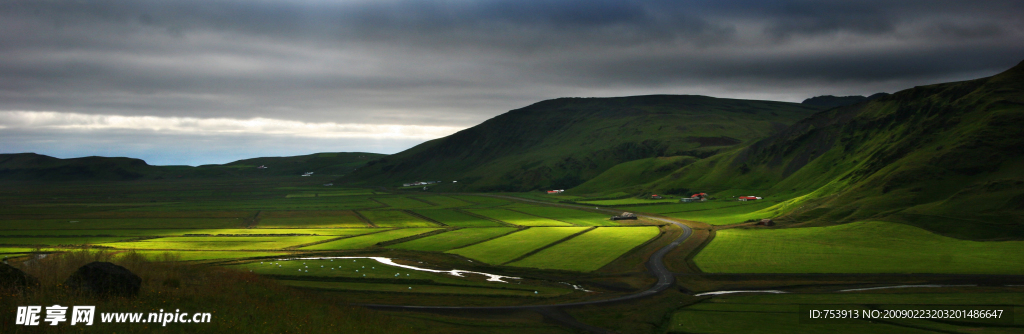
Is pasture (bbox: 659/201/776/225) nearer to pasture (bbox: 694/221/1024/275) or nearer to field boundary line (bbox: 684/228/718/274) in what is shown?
field boundary line (bbox: 684/228/718/274)

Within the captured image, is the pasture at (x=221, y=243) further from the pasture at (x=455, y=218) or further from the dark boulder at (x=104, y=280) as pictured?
the dark boulder at (x=104, y=280)

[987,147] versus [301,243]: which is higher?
[987,147]

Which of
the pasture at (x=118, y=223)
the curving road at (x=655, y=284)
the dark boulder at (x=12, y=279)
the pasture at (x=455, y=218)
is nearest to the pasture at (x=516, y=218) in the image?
the pasture at (x=455, y=218)

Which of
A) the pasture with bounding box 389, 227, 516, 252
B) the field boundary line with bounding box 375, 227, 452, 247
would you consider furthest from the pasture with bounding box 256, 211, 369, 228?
the pasture with bounding box 389, 227, 516, 252

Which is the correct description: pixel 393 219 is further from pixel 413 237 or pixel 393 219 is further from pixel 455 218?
pixel 413 237

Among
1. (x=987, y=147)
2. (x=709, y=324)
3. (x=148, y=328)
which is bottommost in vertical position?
(x=709, y=324)

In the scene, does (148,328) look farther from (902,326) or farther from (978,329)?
(978,329)

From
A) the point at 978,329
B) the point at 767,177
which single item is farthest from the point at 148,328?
the point at 767,177
